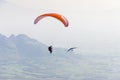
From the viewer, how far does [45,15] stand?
6159 centimetres

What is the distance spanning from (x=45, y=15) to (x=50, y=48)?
727cm

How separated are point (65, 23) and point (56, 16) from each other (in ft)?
7.10

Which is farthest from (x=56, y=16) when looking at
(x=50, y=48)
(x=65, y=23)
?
(x=50, y=48)

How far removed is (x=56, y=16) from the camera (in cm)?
5966

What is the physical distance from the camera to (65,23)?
195 ft

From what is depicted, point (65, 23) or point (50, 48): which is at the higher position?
point (65, 23)

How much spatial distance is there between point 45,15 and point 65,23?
4.69 metres

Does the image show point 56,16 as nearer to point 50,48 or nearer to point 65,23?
point 65,23

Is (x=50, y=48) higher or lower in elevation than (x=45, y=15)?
lower

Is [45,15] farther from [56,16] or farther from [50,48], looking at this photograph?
[50,48]

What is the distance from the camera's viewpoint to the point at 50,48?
58.2 meters

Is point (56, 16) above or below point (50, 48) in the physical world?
above

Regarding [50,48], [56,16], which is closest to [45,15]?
[56,16]

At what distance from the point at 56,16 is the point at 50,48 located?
629cm
